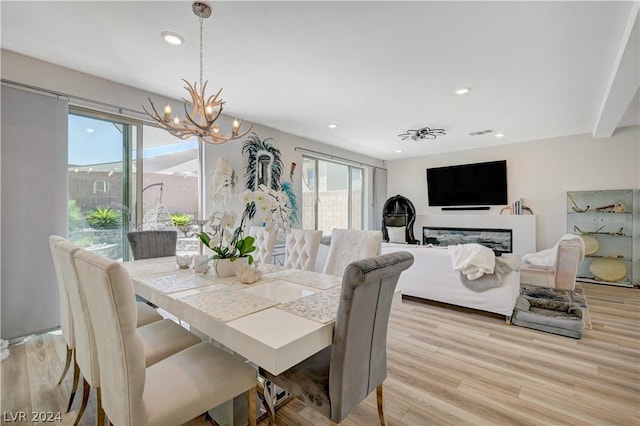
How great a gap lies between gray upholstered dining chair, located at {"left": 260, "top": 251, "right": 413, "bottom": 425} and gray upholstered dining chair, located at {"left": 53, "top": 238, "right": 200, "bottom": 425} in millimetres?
577

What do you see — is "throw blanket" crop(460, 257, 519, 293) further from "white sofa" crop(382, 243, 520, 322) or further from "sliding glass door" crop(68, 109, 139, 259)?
"sliding glass door" crop(68, 109, 139, 259)

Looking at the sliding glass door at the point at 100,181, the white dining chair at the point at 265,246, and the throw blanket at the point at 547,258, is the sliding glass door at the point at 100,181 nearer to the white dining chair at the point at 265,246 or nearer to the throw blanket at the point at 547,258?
the white dining chair at the point at 265,246

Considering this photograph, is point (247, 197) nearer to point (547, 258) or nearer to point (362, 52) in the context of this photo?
point (362, 52)

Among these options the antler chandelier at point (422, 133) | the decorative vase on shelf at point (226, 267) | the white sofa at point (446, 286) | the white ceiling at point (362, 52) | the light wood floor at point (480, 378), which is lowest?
the light wood floor at point (480, 378)

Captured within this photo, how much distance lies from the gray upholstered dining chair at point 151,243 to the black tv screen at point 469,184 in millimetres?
5663

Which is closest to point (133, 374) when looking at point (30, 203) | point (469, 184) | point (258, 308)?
→ point (258, 308)

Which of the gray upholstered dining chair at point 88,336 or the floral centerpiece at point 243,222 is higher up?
the floral centerpiece at point 243,222

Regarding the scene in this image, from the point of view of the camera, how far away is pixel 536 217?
18.2ft

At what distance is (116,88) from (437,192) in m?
6.12

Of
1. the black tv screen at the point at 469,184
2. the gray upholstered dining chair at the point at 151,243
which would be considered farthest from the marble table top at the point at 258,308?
the black tv screen at the point at 469,184

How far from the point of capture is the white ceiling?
6.68 feet

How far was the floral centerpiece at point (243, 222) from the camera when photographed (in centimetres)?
176

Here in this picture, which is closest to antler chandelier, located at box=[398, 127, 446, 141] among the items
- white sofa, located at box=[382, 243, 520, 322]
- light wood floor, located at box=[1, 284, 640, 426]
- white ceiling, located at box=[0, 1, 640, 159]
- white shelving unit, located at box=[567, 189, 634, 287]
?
white ceiling, located at box=[0, 1, 640, 159]

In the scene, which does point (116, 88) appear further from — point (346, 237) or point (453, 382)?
point (453, 382)
